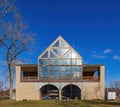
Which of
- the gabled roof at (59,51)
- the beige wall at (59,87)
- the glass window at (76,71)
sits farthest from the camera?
the gabled roof at (59,51)

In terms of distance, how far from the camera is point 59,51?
4316cm

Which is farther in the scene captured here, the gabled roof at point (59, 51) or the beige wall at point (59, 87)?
the gabled roof at point (59, 51)

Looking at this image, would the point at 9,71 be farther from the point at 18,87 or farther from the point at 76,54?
the point at 76,54

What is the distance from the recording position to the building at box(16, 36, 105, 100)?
42094 millimetres

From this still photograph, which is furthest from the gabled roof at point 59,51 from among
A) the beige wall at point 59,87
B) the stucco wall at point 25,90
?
the stucco wall at point 25,90

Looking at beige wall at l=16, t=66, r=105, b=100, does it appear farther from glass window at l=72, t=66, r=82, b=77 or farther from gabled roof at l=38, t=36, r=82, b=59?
gabled roof at l=38, t=36, r=82, b=59

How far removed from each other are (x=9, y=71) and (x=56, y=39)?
9241mm

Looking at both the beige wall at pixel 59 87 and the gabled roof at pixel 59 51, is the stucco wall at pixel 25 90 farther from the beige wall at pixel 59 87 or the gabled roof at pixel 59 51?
the gabled roof at pixel 59 51

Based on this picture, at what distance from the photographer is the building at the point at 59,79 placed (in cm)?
4209

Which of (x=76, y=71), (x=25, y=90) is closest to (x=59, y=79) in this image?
(x=76, y=71)

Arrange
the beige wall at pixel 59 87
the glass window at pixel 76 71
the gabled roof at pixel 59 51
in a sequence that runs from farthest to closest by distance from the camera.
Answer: the gabled roof at pixel 59 51 → the glass window at pixel 76 71 → the beige wall at pixel 59 87

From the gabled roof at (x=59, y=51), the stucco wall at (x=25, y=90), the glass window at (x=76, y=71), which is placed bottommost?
the stucco wall at (x=25, y=90)

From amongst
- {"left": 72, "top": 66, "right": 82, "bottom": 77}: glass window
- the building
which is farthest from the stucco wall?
{"left": 72, "top": 66, "right": 82, "bottom": 77}: glass window

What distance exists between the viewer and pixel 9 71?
41.1 m
